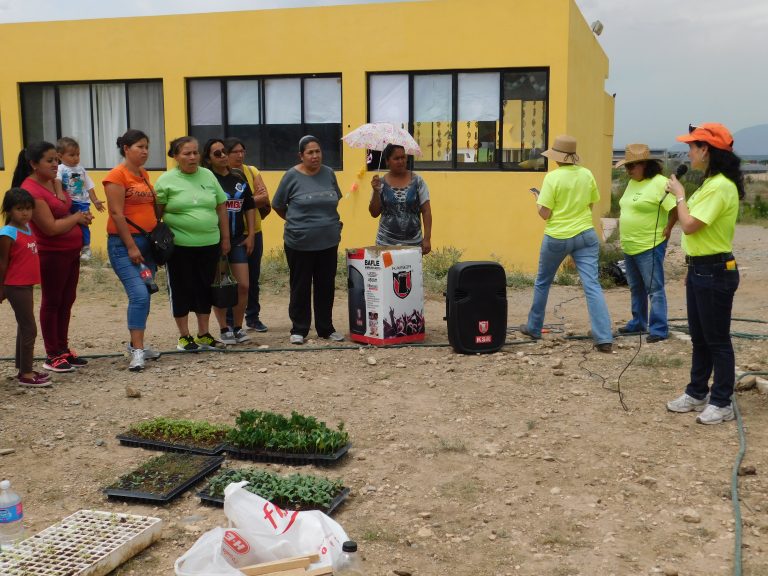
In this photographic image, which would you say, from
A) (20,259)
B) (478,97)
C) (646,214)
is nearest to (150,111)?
(478,97)

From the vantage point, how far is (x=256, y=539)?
3.40 m

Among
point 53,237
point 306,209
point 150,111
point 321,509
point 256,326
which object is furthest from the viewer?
point 150,111

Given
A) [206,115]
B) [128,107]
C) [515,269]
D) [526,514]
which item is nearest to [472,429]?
[526,514]

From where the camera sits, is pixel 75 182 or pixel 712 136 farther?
pixel 75 182

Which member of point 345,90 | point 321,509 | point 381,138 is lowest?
point 321,509

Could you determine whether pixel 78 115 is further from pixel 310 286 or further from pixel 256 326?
pixel 310 286

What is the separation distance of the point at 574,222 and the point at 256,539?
4588 millimetres

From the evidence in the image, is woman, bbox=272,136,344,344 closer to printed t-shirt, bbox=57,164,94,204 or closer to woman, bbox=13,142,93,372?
woman, bbox=13,142,93,372

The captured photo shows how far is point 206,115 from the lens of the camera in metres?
13.9

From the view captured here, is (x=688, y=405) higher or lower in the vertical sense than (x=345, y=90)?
lower

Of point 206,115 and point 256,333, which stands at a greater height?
point 206,115

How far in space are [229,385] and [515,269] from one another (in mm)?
7237

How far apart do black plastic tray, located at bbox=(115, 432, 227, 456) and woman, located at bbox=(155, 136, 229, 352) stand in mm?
2060

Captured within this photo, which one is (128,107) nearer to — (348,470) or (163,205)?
(163,205)
